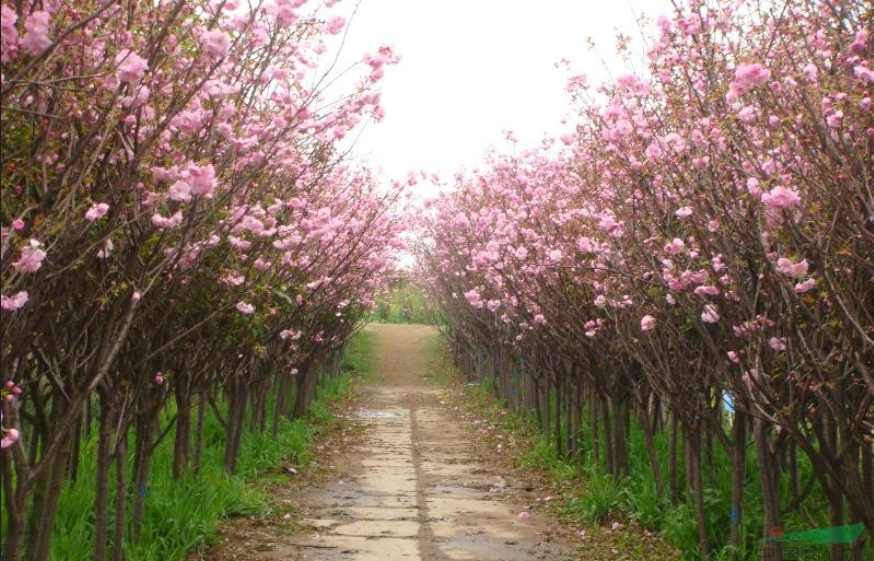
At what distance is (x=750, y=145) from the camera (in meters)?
4.11

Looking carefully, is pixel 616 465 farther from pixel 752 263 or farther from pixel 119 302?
pixel 119 302

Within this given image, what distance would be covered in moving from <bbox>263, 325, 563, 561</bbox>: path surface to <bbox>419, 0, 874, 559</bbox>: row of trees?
153cm

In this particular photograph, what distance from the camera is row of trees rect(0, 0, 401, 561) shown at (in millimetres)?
3145

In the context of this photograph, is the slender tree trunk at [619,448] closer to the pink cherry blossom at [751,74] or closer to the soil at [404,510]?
the soil at [404,510]

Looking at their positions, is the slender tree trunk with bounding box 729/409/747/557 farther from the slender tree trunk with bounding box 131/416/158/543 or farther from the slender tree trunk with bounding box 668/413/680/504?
the slender tree trunk with bounding box 131/416/158/543

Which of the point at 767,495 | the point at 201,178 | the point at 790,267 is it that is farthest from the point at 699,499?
the point at 201,178

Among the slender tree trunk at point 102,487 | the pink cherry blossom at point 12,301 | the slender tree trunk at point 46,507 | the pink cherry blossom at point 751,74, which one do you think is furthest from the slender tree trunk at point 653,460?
the pink cherry blossom at point 12,301

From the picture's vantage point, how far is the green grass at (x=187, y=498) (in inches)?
252

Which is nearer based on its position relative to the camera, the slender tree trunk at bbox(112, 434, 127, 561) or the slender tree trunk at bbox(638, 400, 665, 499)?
the slender tree trunk at bbox(112, 434, 127, 561)

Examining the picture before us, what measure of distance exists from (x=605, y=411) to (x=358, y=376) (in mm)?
18945

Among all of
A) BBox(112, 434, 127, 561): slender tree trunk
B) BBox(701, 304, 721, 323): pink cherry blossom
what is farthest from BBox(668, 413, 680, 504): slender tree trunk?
BBox(112, 434, 127, 561): slender tree trunk

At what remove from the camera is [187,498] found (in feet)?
24.9

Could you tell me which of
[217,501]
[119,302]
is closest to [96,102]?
[119,302]

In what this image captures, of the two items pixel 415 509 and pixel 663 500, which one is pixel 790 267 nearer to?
pixel 663 500
